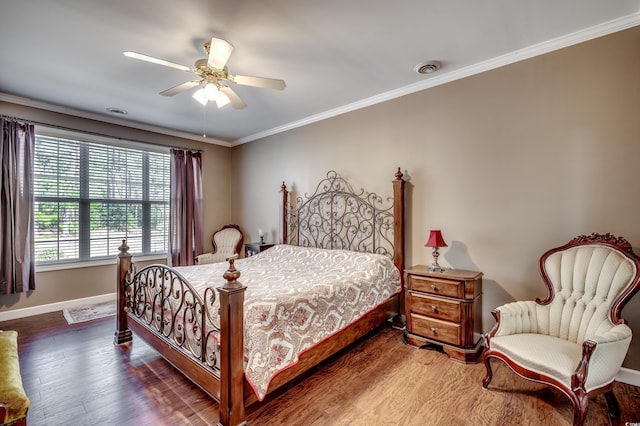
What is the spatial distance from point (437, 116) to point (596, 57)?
1.29 m

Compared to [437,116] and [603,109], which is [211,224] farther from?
[603,109]

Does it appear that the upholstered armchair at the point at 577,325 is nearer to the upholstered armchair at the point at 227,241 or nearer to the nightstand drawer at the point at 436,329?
the nightstand drawer at the point at 436,329

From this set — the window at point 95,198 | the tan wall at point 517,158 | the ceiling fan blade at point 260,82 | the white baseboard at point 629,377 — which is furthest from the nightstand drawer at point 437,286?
the window at point 95,198

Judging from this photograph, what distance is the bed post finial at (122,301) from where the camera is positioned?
2.94 meters

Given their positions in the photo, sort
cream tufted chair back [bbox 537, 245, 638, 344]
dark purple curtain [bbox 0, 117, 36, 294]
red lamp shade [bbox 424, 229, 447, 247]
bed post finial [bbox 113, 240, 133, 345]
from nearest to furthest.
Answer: cream tufted chair back [bbox 537, 245, 638, 344], red lamp shade [bbox 424, 229, 447, 247], bed post finial [bbox 113, 240, 133, 345], dark purple curtain [bbox 0, 117, 36, 294]

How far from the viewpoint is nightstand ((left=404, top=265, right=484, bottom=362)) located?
8.42 feet

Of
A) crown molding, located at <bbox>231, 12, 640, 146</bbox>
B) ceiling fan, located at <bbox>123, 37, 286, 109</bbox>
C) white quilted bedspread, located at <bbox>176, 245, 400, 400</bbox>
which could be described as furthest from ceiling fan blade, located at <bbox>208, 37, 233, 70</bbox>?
crown molding, located at <bbox>231, 12, 640, 146</bbox>

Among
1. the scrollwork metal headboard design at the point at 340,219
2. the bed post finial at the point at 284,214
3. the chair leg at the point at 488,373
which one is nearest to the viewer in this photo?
the chair leg at the point at 488,373

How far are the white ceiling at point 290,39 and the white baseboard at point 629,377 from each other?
2654mm

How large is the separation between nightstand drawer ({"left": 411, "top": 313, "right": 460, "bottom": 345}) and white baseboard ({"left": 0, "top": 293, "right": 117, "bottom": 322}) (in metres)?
4.47

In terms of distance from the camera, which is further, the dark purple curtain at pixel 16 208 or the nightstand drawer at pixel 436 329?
the dark purple curtain at pixel 16 208

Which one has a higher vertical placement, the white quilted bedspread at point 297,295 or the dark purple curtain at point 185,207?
the dark purple curtain at point 185,207

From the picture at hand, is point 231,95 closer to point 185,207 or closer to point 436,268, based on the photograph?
point 436,268

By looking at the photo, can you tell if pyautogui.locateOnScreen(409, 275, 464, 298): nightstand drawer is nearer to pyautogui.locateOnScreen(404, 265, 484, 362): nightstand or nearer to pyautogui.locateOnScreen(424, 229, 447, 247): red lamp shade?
pyautogui.locateOnScreen(404, 265, 484, 362): nightstand
